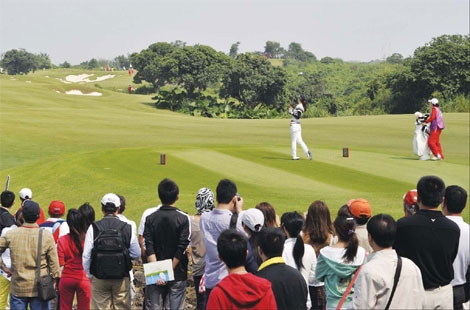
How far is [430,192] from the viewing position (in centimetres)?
717

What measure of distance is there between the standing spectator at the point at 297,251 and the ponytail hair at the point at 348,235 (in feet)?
1.65

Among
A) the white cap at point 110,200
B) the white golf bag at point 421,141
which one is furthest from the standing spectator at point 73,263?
the white golf bag at point 421,141

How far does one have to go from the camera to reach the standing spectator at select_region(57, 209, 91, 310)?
8.98 meters

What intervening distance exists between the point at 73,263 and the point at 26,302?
87cm

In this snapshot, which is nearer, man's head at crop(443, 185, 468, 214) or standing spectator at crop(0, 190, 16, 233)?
man's head at crop(443, 185, 468, 214)

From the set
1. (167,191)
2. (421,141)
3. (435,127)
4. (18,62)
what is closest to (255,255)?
(167,191)

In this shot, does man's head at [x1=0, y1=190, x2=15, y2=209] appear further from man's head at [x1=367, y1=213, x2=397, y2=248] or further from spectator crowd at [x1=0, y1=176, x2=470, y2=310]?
man's head at [x1=367, y1=213, x2=397, y2=248]

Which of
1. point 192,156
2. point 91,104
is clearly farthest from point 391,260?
point 91,104

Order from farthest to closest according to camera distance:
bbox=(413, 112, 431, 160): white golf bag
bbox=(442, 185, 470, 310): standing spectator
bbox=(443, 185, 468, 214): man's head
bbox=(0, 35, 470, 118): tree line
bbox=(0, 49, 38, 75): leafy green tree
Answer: bbox=(0, 49, 38, 75): leafy green tree, bbox=(0, 35, 470, 118): tree line, bbox=(413, 112, 431, 160): white golf bag, bbox=(443, 185, 468, 214): man's head, bbox=(442, 185, 470, 310): standing spectator

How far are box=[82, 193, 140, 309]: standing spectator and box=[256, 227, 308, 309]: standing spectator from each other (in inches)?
98.2

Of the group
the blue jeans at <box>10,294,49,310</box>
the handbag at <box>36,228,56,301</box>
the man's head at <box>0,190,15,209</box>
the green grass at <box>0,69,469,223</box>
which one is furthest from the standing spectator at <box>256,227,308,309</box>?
the green grass at <box>0,69,469,223</box>

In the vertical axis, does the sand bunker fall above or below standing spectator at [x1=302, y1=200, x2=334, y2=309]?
above

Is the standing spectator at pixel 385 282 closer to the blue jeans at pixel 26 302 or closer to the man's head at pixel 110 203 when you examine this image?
the man's head at pixel 110 203

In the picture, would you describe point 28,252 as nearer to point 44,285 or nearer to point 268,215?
point 44,285
